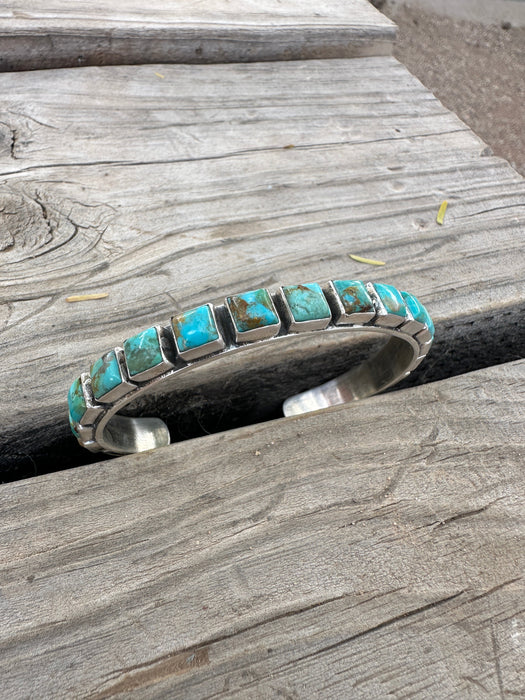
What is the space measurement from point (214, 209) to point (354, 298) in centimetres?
36

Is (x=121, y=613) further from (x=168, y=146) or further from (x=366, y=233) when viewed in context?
(x=168, y=146)

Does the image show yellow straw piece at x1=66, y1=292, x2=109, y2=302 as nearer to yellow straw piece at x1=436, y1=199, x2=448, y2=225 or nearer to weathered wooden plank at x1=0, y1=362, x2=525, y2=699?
weathered wooden plank at x1=0, y1=362, x2=525, y2=699

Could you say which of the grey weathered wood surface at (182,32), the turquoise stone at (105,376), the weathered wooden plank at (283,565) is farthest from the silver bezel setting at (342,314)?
the grey weathered wood surface at (182,32)

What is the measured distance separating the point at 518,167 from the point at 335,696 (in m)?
2.91

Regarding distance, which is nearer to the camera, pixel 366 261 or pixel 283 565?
pixel 283 565

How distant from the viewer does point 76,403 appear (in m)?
0.62

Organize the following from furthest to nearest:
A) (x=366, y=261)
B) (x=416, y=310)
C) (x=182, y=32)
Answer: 1. (x=182, y=32)
2. (x=366, y=261)
3. (x=416, y=310)

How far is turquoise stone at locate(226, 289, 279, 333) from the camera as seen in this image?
0.59 metres

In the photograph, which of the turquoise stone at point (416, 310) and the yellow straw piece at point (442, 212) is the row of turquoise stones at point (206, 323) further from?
the yellow straw piece at point (442, 212)

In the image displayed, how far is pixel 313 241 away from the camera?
2.83 ft

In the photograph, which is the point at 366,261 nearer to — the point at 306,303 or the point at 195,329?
the point at 306,303

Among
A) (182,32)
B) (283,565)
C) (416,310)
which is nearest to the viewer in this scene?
(283,565)

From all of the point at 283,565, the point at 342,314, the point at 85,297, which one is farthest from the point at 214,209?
the point at 283,565

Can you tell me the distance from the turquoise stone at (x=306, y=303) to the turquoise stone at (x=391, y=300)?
0.27 feet
